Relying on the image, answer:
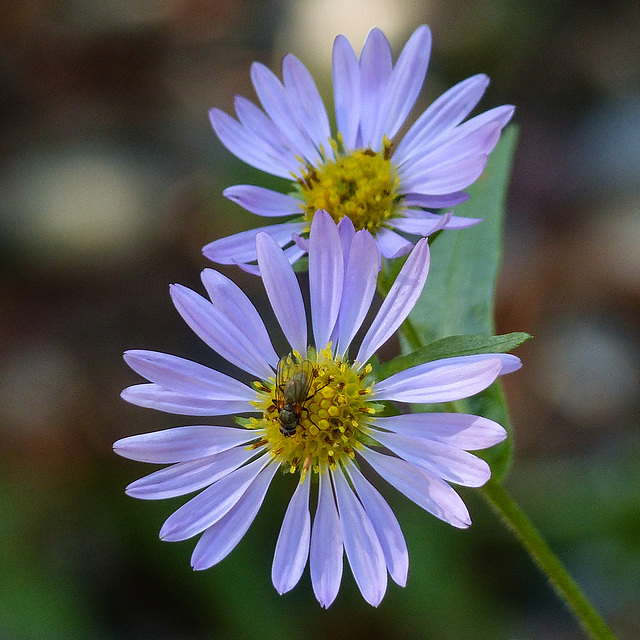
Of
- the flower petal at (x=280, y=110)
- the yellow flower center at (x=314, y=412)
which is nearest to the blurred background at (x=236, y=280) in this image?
the yellow flower center at (x=314, y=412)

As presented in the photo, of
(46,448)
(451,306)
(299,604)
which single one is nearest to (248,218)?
(46,448)

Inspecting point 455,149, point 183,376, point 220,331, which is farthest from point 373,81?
point 183,376

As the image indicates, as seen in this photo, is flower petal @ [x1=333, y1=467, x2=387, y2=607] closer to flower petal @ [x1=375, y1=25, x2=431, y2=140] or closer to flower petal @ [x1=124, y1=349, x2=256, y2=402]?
flower petal @ [x1=124, y1=349, x2=256, y2=402]

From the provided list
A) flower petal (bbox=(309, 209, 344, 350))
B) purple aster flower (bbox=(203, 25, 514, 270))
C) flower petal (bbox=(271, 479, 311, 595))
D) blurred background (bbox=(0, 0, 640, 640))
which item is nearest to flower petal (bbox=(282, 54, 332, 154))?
purple aster flower (bbox=(203, 25, 514, 270))

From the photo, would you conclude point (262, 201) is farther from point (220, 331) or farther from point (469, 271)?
point (469, 271)

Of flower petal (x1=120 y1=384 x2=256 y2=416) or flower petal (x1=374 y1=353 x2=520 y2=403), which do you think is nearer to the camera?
flower petal (x1=374 y1=353 x2=520 y2=403)

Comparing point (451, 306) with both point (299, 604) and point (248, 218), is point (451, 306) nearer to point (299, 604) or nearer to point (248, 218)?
point (299, 604)

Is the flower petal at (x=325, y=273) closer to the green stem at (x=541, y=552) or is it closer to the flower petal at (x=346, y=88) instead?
the green stem at (x=541, y=552)
